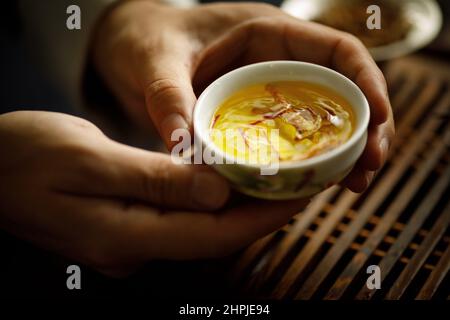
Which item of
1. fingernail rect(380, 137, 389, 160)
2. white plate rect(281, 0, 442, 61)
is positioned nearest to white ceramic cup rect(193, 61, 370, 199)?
fingernail rect(380, 137, 389, 160)

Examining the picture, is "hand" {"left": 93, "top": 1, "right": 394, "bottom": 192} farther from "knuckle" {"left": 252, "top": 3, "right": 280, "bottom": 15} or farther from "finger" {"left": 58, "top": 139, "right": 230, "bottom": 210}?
"finger" {"left": 58, "top": 139, "right": 230, "bottom": 210}

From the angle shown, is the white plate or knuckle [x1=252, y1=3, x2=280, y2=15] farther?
the white plate

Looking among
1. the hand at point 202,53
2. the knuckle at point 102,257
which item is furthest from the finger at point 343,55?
the knuckle at point 102,257

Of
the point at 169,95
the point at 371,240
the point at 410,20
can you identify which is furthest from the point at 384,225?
the point at 410,20

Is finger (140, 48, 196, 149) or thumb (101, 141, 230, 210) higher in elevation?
finger (140, 48, 196, 149)

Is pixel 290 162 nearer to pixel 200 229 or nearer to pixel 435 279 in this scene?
pixel 200 229

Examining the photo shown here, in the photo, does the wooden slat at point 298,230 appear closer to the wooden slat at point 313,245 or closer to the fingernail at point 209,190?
the wooden slat at point 313,245
